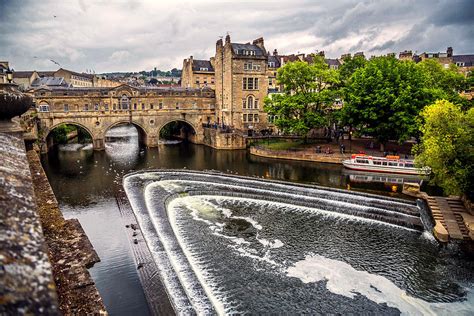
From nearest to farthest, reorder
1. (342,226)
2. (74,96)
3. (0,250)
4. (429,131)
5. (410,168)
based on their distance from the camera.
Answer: (0,250)
(342,226)
(429,131)
(410,168)
(74,96)

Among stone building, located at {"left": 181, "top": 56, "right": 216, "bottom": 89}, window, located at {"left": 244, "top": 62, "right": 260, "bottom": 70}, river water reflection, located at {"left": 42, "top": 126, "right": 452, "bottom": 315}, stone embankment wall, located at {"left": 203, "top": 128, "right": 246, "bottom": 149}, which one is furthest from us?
stone building, located at {"left": 181, "top": 56, "right": 216, "bottom": 89}

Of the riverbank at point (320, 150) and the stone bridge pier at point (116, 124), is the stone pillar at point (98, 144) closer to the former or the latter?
the stone bridge pier at point (116, 124)

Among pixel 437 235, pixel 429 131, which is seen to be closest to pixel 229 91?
pixel 429 131

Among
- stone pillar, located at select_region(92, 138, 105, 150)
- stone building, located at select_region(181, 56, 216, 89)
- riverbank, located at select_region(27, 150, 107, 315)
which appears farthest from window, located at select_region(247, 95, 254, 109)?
riverbank, located at select_region(27, 150, 107, 315)

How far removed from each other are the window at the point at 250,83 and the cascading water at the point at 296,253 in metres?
29.9

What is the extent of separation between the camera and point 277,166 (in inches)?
1613

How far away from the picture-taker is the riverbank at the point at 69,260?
16.8 feet

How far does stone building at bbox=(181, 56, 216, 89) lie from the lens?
74.9 metres

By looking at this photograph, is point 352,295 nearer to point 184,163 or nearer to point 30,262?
point 30,262

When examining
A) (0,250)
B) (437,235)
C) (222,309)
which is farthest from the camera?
(437,235)

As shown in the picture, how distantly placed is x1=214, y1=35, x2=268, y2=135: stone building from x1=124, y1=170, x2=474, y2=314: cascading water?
2892 centimetres

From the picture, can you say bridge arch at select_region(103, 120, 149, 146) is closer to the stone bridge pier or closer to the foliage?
the stone bridge pier

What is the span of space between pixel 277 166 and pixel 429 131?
62.5 ft

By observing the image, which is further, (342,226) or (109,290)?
(342,226)
